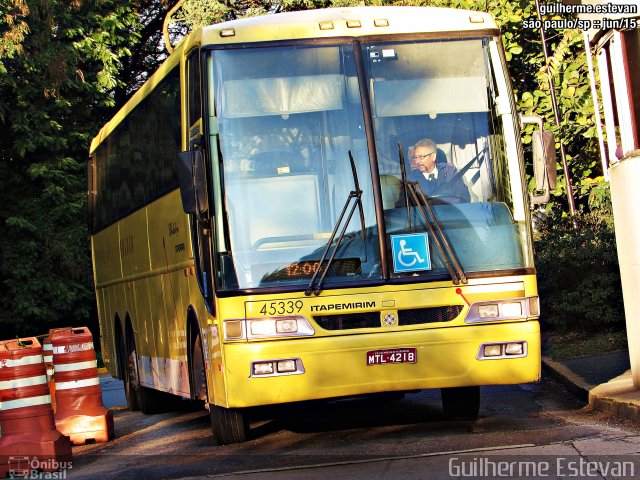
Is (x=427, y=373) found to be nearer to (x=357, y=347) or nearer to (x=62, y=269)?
(x=357, y=347)

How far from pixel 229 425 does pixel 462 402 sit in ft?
7.25

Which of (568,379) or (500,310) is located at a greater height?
(500,310)

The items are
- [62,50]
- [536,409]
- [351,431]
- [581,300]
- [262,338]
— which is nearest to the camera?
[262,338]

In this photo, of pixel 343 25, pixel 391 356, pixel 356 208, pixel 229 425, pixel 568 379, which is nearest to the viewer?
pixel 391 356

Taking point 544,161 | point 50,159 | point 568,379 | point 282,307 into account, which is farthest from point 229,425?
point 50,159

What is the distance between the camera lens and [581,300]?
56.9ft

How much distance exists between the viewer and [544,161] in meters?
10.4

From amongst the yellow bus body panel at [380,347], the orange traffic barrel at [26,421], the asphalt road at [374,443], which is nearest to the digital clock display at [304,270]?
the yellow bus body panel at [380,347]

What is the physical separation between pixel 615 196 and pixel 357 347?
346cm

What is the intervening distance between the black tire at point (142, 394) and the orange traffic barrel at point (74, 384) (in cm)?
335

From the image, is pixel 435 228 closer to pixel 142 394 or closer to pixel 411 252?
pixel 411 252

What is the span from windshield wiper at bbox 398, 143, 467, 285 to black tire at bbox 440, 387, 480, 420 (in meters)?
1.76

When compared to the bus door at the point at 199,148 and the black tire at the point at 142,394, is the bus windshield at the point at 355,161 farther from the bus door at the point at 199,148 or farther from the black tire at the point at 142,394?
the black tire at the point at 142,394

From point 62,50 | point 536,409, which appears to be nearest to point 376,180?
point 536,409
